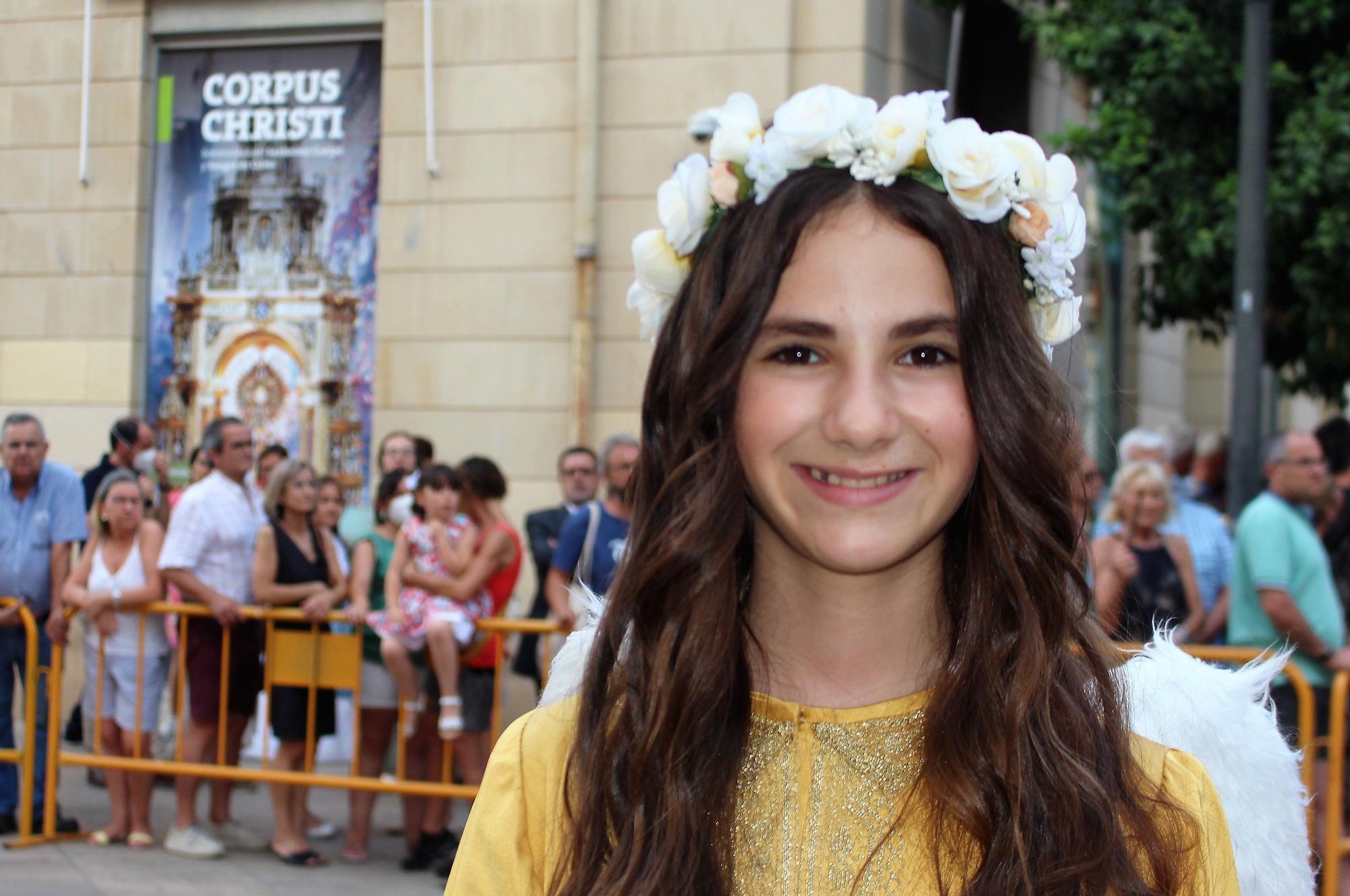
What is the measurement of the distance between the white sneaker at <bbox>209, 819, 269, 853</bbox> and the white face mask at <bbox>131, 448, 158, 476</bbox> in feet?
9.70

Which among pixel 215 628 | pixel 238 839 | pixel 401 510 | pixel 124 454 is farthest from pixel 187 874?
pixel 124 454

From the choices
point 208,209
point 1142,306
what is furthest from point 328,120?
point 1142,306

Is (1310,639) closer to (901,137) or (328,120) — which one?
(901,137)

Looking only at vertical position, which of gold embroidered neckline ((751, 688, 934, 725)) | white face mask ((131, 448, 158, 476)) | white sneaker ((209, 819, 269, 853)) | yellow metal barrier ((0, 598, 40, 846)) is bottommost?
white sneaker ((209, 819, 269, 853))

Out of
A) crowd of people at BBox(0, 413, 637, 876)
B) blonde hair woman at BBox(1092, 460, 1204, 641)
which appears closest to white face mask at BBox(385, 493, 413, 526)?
crowd of people at BBox(0, 413, 637, 876)

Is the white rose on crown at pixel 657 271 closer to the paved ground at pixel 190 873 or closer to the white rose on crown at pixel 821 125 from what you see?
the white rose on crown at pixel 821 125

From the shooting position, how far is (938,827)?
1701mm

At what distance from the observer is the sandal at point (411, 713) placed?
6.68 metres

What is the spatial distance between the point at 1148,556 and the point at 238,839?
14.4 ft

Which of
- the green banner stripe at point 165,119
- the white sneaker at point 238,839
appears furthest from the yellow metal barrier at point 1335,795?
the green banner stripe at point 165,119

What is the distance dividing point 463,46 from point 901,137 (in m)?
11.2

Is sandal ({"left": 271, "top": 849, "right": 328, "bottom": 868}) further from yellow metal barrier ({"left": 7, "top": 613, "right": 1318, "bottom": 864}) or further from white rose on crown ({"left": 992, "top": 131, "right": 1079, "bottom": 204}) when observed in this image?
white rose on crown ({"left": 992, "top": 131, "right": 1079, "bottom": 204})

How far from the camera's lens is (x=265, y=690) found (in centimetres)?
684

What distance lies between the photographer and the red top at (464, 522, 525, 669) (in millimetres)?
6742
